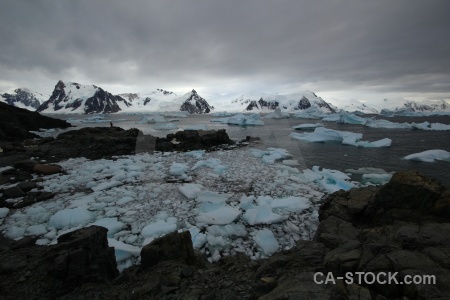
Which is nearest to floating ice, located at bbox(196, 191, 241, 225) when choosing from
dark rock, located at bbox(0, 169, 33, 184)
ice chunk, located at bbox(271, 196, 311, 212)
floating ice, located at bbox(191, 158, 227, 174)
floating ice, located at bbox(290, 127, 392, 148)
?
ice chunk, located at bbox(271, 196, 311, 212)

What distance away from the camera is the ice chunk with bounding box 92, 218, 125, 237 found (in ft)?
17.0

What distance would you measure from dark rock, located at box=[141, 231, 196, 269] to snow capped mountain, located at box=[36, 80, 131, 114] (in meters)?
172

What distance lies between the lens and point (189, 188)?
7742mm

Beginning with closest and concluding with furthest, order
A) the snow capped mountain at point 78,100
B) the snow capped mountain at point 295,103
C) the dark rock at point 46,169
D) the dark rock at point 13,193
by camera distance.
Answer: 1. the dark rock at point 13,193
2. the dark rock at point 46,169
3. the snow capped mountain at point 78,100
4. the snow capped mountain at point 295,103

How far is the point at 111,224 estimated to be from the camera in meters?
5.39

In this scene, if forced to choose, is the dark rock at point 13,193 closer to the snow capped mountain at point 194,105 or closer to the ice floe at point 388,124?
the ice floe at point 388,124

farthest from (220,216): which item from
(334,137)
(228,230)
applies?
(334,137)

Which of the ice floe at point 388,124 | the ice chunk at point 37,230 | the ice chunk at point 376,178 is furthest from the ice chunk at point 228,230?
the ice floe at point 388,124

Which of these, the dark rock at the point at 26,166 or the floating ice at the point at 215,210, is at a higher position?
the dark rock at the point at 26,166

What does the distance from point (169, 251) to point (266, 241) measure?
1.99 meters

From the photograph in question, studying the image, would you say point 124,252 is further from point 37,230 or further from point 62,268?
point 37,230

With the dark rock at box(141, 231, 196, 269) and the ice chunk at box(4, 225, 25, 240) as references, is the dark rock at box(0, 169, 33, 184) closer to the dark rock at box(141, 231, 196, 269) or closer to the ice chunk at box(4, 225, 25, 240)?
the ice chunk at box(4, 225, 25, 240)

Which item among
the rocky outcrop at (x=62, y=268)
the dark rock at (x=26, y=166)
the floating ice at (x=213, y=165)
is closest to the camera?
the rocky outcrop at (x=62, y=268)

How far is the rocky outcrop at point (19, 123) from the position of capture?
19984 mm
